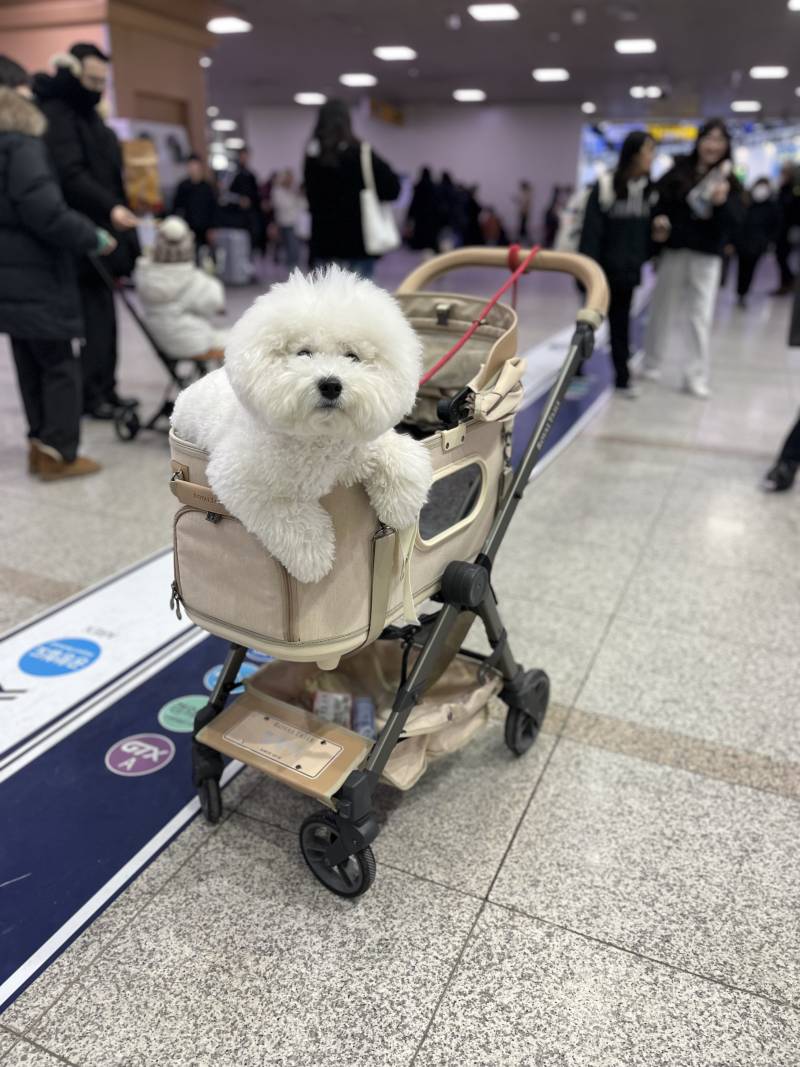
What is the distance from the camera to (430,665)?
Result: 1.45 meters

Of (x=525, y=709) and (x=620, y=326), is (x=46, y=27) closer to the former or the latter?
(x=620, y=326)

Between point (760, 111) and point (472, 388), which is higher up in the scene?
point (760, 111)

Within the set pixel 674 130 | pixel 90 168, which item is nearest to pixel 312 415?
pixel 90 168

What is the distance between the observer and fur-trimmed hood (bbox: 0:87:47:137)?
287cm

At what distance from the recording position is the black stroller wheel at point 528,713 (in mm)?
Answer: 1759

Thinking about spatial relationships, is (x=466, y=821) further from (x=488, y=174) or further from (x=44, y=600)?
(x=488, y=174)

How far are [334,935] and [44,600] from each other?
154 cm

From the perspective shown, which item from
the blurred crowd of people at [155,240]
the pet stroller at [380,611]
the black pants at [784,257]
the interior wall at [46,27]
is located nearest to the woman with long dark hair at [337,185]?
the blurred crowd of people at [155,240]

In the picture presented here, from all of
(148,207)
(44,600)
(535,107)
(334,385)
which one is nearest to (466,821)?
(334,385)

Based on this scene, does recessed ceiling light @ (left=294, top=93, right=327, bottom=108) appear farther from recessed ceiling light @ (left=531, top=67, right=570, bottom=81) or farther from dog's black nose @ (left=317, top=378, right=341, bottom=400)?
dog's black nose @ (left=317, top=378, right=341, bottom=400)

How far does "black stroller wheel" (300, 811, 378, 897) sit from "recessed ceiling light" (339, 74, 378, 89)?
51.7ft

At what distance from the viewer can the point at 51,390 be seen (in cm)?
327

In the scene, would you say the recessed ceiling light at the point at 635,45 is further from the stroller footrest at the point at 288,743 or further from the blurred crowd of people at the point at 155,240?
the stroller footrest at the point at 288,743

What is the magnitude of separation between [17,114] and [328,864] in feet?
9.41
